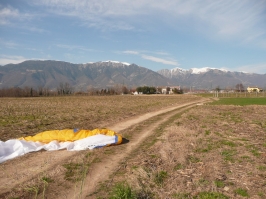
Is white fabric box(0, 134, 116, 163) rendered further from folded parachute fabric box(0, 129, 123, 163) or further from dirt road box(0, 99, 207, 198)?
dirt road box(0, 99, 207, 198)

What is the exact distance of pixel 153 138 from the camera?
A: 1208 cm

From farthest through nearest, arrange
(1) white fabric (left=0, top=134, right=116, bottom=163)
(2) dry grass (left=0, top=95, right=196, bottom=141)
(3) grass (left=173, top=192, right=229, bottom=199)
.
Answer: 1. (2) dry grass (left=0, top=95, right=196, bottom=141)
2. (1) white fabric (left=0, top=134, right=116, bottom=163)
3. (3) grass (left=173, top=192, right=229, bottom=199)

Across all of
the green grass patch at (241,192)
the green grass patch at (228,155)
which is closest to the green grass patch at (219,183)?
the green grass patch at (241,192)

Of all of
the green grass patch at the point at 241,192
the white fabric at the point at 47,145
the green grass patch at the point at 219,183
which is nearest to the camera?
the green grass patch at the point at 241,192

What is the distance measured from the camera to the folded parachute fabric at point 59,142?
886 centimetres

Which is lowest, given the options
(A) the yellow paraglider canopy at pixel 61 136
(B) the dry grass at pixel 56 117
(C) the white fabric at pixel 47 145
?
(B) the dry grass at pixel 56 117

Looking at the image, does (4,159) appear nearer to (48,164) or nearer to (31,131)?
(48,164)

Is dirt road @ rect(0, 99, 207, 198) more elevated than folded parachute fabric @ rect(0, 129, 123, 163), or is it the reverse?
folded parachute fabric @ rect(0, 129, 123, 163)

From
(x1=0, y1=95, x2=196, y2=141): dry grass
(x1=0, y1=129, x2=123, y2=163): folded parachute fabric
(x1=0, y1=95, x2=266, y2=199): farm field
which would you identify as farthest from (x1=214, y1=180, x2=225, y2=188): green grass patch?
(x1=0, y1=95, x2=196, y2=141): dry grass

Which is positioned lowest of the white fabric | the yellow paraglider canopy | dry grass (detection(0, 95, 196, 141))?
dry grass (detection(0, 95, 196, 141))

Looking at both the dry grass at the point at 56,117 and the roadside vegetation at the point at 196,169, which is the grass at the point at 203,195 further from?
the dry grass at the point at 56,117

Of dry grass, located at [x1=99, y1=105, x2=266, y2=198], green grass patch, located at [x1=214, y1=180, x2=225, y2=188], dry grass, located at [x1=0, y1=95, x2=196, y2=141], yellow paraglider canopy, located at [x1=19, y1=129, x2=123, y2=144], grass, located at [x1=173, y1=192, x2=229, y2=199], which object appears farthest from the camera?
dry grass, located at [x1=0, y1=95, x2=196, y2=141]

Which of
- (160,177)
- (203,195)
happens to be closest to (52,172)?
(160,177)

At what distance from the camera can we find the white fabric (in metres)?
8.61
